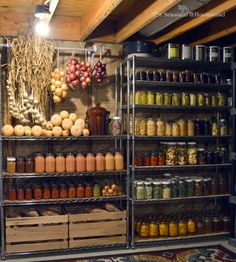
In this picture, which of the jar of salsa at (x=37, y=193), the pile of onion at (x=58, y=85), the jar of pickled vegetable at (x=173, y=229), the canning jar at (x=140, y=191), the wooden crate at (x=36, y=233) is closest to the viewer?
the wooden crate at (x=36, y=233)

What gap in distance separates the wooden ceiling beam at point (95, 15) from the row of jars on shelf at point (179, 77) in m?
0.72

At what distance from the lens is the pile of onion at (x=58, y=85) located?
3750 millimetres

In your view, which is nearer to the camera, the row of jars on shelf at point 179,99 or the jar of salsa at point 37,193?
the jar of salsa at point 37,193

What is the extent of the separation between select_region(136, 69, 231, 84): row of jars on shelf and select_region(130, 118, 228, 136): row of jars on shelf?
1.44ft

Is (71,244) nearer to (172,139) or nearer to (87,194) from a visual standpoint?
(87,194)

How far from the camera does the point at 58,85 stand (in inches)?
148

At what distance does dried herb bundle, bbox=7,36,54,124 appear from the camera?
12.0 feet

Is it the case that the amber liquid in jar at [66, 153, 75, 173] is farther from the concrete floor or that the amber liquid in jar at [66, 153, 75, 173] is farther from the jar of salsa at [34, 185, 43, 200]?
the concrete floor

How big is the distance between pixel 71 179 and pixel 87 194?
1.30ft

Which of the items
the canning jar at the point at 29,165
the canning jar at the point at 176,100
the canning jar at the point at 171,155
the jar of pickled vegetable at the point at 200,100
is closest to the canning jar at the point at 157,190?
the canning jar at the point at 171,155

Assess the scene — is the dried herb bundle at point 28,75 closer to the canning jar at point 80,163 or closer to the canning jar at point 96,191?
the canning jar at point 80,163

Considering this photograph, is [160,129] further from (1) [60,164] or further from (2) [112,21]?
(2) [112,21]

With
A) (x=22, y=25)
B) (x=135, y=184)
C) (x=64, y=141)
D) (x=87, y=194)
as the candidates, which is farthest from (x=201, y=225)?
(x=22, y=25)

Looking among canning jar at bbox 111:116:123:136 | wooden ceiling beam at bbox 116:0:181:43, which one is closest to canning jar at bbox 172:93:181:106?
canning jar at bbox 111:116:123:136
